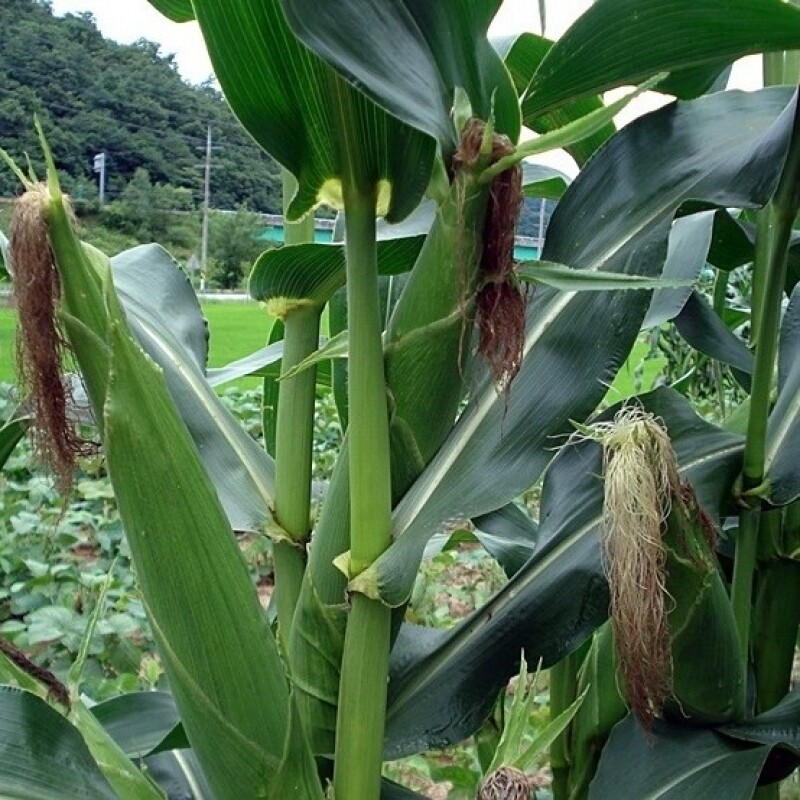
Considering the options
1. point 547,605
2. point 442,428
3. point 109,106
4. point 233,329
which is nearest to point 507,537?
point 547,605

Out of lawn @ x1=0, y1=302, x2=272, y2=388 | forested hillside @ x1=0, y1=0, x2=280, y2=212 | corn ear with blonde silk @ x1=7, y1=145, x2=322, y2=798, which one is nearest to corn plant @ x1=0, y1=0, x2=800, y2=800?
corn ear with blonde silk @ x1=7, y1=145, x2=322, y2=798

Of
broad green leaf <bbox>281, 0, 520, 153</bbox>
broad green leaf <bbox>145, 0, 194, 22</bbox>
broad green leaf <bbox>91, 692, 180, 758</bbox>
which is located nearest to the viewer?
broad green leaf <bbox>281, 0, 520, 153</bbox>

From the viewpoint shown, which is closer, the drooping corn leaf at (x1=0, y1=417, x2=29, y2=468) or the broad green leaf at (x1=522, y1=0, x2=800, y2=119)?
the broad green leaf at (x1=522, y1=0, x2=800, y2=119)

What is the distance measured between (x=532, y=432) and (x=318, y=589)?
6.9 inches

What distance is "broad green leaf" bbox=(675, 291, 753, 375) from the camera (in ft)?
2.39

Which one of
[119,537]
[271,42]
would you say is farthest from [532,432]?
[119,537]

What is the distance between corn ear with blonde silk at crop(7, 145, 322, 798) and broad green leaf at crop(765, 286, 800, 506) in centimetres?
37

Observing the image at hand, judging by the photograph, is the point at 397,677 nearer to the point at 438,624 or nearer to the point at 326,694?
the point at 326,694

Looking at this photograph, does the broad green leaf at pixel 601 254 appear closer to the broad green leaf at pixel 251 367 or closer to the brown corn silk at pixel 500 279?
the brown corn silk at pixel 500 279

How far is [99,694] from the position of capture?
1271mm

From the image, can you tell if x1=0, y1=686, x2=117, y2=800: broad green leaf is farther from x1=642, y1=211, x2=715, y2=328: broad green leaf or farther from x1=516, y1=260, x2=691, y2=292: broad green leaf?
x1=642, y1=211, x2=715, y2=328: broad green leaf

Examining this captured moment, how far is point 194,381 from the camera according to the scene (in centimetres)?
68

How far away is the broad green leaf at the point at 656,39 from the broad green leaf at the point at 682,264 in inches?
8.7

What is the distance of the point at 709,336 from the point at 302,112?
1.48 feet
